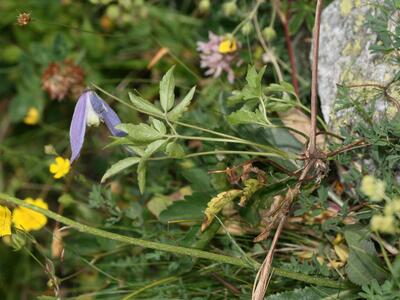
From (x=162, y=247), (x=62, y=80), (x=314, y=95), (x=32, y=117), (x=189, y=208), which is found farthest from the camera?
(x=32, y=117)

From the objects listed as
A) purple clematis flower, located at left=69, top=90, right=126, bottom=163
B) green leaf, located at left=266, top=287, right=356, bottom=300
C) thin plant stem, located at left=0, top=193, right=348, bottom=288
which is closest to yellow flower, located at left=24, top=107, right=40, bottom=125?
purple clematis flower, located at left=69, top=90, right=126, bottom=163

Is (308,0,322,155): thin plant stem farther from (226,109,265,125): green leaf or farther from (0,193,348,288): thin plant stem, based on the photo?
(0,193,348,288): thin plant stem

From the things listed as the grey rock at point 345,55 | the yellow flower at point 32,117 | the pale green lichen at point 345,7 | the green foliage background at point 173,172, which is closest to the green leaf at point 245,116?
the green foliage background at point 173,172

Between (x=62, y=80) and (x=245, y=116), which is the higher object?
(x=245, y=116)

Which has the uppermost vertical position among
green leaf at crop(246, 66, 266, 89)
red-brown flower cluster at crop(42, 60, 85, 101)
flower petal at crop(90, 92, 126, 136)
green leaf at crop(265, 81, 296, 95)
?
green leaf at crop(246, 66, 266, 89)

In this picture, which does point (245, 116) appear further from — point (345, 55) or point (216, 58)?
point (216, 58)

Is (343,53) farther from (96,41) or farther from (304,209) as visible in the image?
(96,41)

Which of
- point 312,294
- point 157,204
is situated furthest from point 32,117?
point 312,294
